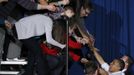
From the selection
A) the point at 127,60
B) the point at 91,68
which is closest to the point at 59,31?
the point at 91,68

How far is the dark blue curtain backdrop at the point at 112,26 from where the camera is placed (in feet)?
11.4

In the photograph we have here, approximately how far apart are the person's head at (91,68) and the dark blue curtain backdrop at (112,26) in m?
0.30

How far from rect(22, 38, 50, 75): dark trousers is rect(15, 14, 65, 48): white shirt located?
0.05 metres

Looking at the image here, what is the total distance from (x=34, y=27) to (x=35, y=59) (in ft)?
0.75

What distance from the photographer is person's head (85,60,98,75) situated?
3.09 m

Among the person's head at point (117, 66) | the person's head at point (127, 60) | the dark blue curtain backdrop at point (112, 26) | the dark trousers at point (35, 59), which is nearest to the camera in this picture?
the dark trousers at point (35, 59)

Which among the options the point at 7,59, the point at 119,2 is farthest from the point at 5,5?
the point at 119,2

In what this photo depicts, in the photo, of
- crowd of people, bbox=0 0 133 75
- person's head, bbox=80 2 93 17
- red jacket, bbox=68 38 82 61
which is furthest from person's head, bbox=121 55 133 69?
person's head, bbox=80 2 93 17

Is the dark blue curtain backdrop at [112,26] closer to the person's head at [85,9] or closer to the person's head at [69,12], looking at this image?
the person's head at [85,9]

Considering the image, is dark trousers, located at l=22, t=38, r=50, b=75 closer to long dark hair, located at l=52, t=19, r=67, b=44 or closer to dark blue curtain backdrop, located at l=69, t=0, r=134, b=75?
long dark hair, located at l=52, t=19, r=67, b=44

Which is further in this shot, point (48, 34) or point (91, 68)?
point (91, 68)

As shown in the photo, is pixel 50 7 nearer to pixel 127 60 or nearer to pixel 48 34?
pixel 48 34

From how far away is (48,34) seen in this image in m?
2.72

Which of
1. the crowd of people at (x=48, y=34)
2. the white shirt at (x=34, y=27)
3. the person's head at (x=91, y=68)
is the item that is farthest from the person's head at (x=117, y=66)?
the white shirt at (x=34, y=27)
